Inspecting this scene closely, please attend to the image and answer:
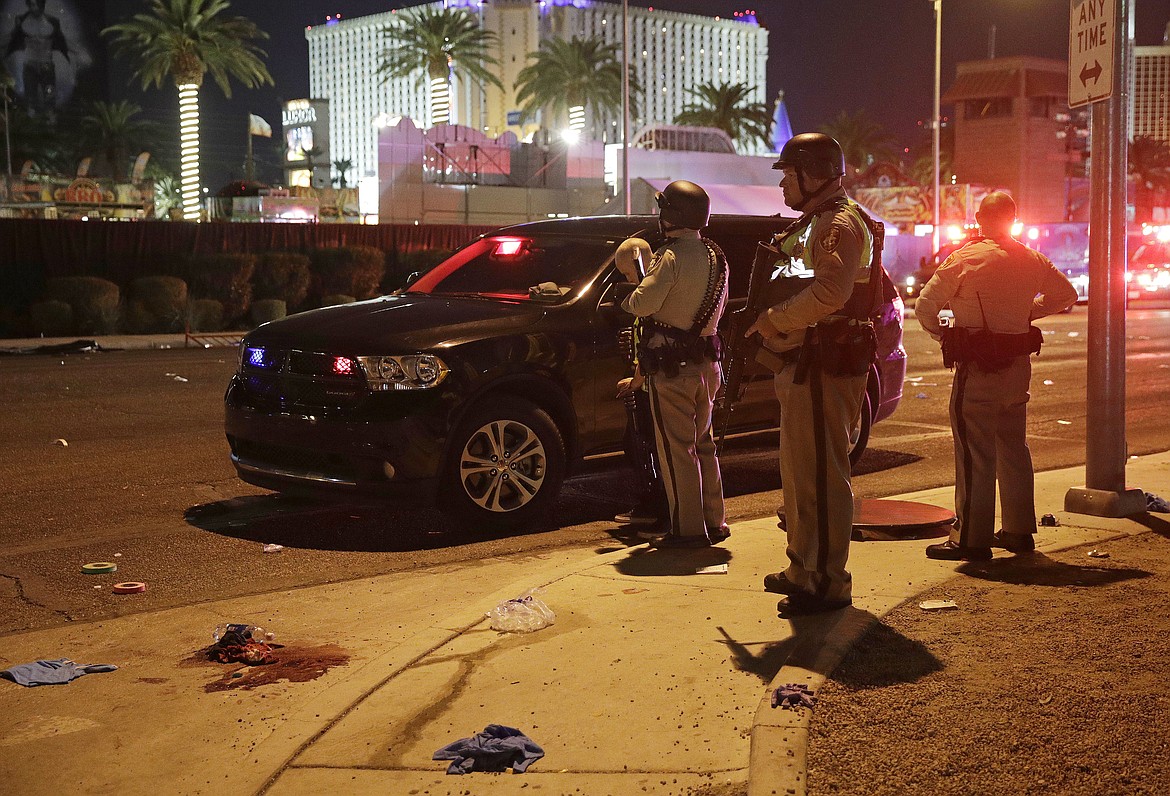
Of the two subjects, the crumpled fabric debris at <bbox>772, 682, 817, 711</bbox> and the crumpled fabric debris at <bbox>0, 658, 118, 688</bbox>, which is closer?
the crumpled fabric debris at <bbox>772, 682, 817, 711</bbox>

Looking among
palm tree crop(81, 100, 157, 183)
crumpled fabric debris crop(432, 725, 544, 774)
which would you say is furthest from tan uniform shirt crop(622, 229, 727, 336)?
palm tree crop(81, 100, 157, 183)

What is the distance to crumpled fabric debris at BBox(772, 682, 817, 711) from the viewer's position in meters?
4.29

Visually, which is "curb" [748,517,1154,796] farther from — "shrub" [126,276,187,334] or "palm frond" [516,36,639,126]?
"palm frond" [516,36,639,126]

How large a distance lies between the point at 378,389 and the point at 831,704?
3.76 metres

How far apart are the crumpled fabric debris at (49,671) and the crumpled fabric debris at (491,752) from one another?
1.89 metres

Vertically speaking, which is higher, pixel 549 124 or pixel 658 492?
pixel 549 124

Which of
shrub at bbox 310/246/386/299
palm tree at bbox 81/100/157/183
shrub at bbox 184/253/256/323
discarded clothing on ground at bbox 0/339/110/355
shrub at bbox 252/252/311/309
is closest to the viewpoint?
discarded clothing on ground at bbox 0/339/110/355

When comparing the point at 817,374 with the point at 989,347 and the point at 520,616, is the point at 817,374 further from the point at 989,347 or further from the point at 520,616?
the point at 520,616

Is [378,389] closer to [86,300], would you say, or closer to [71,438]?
[71,438]

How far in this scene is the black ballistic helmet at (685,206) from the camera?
666 cm

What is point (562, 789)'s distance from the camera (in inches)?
151

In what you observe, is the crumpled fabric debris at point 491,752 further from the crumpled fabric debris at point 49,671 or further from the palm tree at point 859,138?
the palm tree at point 859,138

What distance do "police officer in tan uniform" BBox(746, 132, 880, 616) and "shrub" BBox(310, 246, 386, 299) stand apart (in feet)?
102

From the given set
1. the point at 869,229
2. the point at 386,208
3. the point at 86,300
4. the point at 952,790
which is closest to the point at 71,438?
the point at 869,229
